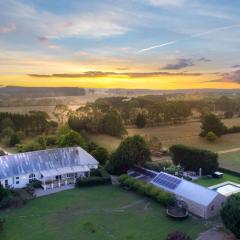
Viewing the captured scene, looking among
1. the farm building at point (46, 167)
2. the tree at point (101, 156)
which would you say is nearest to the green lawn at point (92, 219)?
the farm building at point (46, 167)

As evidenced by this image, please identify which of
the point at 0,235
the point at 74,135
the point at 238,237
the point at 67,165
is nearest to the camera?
the point at 238,237

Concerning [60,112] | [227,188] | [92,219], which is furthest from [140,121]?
[92,219]

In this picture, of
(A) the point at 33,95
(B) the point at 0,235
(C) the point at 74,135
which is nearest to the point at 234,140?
(C) the point at 74,135

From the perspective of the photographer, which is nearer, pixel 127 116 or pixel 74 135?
pixel 74 135

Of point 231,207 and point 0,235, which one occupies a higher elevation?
point 231,207

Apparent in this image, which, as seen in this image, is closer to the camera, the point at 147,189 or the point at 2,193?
the point at 2,193

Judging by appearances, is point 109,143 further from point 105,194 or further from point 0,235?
point 0,235

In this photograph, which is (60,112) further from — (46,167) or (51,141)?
(46,167)
